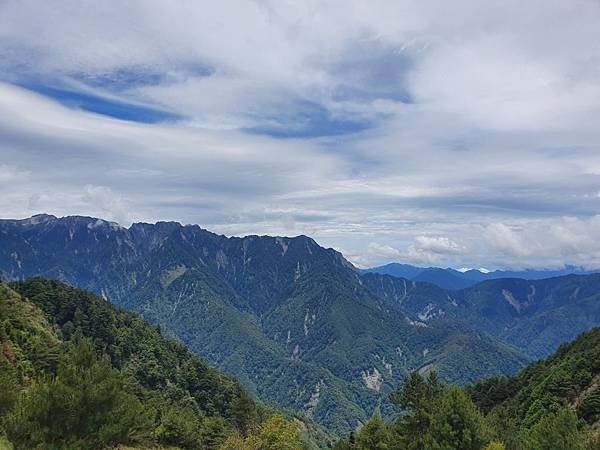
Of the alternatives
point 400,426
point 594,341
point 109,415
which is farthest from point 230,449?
point 594,341

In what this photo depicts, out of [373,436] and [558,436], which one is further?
[373,436]

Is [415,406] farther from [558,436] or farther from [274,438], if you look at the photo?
[274,438]

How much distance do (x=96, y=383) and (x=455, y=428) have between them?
33437 millimetres

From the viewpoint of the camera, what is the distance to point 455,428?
1848 inches

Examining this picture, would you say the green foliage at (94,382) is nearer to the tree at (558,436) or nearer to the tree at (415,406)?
the tree at (415,406)

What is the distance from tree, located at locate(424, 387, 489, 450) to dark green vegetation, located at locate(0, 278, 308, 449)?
1986cm

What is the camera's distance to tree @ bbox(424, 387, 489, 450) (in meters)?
46.2

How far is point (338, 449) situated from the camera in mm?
93312

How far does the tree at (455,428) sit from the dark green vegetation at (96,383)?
19.9 meters

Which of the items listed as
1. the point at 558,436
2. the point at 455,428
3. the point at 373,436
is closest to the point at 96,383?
the point at 455,428

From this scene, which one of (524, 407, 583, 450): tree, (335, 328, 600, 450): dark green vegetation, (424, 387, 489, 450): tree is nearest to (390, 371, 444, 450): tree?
(335, 328, 600, 450): dark green vegetation

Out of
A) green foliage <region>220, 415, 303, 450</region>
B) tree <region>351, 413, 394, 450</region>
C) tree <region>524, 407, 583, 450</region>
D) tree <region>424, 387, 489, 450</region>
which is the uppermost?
tree <region>424, 387, 489, 450</region>

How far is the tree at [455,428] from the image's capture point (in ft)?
152

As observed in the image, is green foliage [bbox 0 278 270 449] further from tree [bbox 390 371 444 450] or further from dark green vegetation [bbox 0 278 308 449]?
tree [bbox 390 371 444 450]
